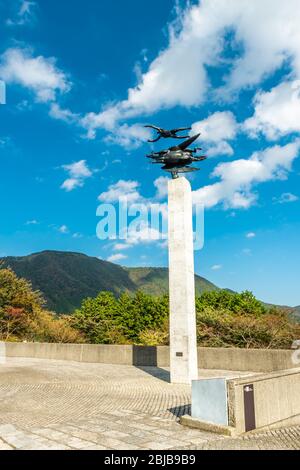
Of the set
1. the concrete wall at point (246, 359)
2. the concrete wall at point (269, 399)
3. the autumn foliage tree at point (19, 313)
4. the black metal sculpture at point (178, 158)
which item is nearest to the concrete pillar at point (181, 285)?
the black metal sculpture at point (178, 158)

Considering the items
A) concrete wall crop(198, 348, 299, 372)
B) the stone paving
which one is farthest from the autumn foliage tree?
the stone paving

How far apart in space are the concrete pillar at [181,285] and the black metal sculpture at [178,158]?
1.73ft

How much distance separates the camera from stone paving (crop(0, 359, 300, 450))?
7730 millimetres

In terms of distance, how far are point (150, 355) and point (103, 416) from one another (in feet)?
40.2

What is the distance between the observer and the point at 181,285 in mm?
16609

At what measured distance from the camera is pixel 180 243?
1691 centimetres

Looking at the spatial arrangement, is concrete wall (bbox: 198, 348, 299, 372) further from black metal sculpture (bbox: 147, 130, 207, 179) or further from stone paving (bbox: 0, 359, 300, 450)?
black metal sculpture (bbox: 147, 130, 207, 179)

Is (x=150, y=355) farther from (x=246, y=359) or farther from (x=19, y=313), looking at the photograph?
(x=19, y=313)

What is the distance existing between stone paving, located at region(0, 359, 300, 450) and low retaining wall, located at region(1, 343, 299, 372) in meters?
1.31

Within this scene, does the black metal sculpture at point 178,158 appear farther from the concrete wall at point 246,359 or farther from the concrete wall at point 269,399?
the concrete wall at point 269,399

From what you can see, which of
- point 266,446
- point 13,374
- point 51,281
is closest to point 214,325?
point 13,374

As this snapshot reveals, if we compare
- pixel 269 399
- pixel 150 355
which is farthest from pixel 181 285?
pixel 269 399

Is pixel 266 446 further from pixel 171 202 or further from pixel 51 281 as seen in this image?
pixel 51 281
